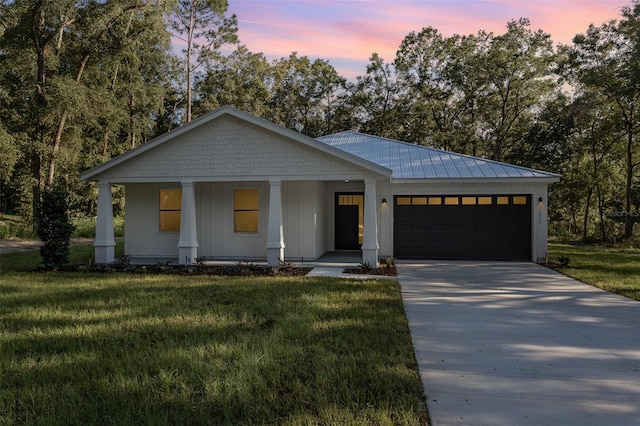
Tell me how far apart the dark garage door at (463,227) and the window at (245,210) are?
181 inches

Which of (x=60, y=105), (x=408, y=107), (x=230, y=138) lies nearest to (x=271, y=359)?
(x=230, y=138)

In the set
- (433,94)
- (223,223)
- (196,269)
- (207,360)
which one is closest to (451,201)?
(223,223)

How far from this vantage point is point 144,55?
96.1ft

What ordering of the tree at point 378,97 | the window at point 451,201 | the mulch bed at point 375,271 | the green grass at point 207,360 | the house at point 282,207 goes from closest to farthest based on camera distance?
1. the green grass at point 207,360
2. the mulch bed at point 375,271
3. the house at point 282,207
4. the window at point 451,201
5. the tree at point 378,97

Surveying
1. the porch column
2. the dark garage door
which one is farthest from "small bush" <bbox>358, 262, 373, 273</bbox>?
the dark garage door

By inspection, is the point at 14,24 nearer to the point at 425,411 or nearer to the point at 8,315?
the point at 8,315

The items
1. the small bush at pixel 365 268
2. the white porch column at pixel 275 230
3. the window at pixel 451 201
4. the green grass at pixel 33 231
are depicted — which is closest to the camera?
the small bush at pixel 365 268

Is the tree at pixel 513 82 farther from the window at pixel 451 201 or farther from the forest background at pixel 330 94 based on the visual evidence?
the window at pixel 451 201

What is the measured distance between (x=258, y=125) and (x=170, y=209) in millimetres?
4468

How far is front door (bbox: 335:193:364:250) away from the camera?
1447 centimetres

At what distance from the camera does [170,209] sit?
13.0m

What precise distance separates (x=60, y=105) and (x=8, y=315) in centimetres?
1820

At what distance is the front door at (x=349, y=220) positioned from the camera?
47.5 ft

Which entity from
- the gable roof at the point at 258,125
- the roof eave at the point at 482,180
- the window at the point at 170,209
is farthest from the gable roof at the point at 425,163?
the window at the point at 170,209
